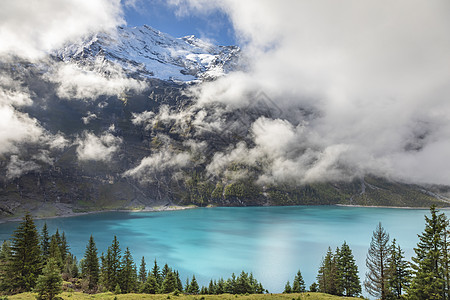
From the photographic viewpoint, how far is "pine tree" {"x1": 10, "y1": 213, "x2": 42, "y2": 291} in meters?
34.4

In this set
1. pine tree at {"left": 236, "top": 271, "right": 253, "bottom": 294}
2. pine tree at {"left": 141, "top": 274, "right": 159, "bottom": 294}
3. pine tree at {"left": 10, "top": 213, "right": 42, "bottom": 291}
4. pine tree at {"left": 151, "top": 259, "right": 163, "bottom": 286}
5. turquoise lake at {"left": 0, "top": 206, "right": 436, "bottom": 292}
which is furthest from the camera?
turquoise lake at {"left": 0, "top": 206, "right": 436, "bottom": 292}

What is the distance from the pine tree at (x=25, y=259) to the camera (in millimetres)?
34406

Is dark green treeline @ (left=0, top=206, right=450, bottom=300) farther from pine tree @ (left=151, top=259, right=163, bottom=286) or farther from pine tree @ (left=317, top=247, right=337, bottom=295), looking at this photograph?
pine tree @ (left=151, top=259, right=163, bottom=286)

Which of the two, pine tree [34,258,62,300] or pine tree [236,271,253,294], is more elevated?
pine tree [34,258,62,300]

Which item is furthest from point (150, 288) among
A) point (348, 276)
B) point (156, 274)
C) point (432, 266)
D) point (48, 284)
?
point (432, 266)

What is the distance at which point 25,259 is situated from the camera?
35375 millimetres

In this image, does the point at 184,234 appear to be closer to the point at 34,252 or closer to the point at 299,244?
the point at 299,244

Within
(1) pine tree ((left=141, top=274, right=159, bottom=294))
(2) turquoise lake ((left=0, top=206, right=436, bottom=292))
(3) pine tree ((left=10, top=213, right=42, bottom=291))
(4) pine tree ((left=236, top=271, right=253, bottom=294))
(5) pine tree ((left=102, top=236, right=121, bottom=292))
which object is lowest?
(2) turquoise lake ((left=0, top=206, right=436, bottom=292))

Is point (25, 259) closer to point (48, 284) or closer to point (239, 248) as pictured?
point (48, 284)

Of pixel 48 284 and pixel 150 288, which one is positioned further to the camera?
pixel 150 288

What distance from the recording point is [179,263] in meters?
94.8

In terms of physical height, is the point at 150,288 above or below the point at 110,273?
below

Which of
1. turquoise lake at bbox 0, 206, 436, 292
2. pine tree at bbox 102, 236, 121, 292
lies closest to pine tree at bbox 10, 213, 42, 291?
pine tree at bbox 102, 236, 121, 292

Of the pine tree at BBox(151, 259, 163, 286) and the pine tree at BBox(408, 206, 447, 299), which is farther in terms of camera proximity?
the pine tree at BBox(151, 259, 163, 286)
